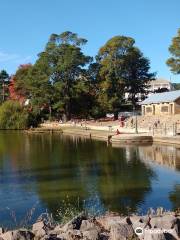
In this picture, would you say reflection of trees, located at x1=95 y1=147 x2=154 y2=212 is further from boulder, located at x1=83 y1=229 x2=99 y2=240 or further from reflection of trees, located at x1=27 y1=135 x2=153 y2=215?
boulder, located at x1=83 y1=229 x2=99 y2=240

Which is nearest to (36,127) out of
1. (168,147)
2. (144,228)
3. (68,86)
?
(68,86)

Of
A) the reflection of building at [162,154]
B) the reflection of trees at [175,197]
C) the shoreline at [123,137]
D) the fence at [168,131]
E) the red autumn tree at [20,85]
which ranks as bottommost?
the reflection of trees at [175,197]

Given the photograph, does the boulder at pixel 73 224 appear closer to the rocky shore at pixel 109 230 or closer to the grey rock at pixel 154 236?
the rocky shore at pixel 109 230

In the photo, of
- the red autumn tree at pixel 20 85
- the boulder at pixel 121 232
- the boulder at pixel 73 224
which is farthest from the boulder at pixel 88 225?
the red autumn tree at pixel 20 85

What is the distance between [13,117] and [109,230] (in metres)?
85.1

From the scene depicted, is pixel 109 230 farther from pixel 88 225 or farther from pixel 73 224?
pixel 73 224

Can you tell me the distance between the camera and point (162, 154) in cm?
4469

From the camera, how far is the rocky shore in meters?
11.9

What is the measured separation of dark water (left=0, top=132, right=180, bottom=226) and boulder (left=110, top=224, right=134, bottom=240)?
7.50 metres

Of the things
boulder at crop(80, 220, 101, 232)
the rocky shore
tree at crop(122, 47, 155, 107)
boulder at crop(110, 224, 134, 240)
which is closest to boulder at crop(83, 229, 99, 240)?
the rocky shore

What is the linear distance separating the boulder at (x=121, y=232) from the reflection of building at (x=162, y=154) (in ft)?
81.3

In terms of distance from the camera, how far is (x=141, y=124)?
241ft

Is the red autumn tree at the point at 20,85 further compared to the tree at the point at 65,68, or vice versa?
the red autumn tree at the point at 20,85

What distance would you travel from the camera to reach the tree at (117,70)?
87000mm
